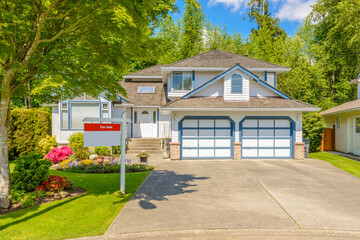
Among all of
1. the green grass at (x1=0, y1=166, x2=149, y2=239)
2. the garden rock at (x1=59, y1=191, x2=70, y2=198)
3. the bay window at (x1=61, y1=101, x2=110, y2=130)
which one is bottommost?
the green grass at (x1=0, y1=166, x2=149, y2=239)

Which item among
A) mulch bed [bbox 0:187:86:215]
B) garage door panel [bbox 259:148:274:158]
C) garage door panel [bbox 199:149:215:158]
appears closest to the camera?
mulch bed [bbox 0:187:86:215]

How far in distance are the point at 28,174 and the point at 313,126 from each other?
18.7 metres

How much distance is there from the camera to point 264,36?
1248 inches

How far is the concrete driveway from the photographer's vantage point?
5223mm

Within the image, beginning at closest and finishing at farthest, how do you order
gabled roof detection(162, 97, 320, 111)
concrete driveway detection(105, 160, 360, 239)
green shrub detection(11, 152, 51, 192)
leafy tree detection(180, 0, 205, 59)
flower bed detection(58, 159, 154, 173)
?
concrete driveway detection(105, 160, 360, 239) → green shrub detection(11, 152, 51, 192) → flower bed detection(58, 159, 154, 173) → gabled roof detection(162, 97, 320, 111) → leafy tree detection(180, 0, 205, 59)

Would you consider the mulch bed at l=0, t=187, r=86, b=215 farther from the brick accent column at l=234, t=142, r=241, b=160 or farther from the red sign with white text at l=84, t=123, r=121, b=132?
the brick accent column at l=234, t=142, r=241, b=160

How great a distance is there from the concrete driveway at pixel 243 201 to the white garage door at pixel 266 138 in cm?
352

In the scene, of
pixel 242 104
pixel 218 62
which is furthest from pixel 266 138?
pixel 218 62

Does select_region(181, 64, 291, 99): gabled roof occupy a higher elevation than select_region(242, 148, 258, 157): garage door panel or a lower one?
higher

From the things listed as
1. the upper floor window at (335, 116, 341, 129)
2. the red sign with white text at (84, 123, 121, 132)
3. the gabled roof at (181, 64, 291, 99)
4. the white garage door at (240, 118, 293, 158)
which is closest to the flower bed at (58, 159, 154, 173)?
the red sign with white text at (84, 123, 121, 132)

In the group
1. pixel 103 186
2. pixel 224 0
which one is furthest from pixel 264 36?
pixel 103 186

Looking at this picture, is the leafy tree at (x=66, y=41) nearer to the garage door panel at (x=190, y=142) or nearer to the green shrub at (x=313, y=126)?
the garage door panel at (x=190, y=142)

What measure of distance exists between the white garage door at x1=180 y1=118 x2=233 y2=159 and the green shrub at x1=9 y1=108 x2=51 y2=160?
403 inches

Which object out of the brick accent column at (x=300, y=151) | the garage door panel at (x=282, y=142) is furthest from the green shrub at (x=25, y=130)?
the brick accent column at (x=300, y=151)
